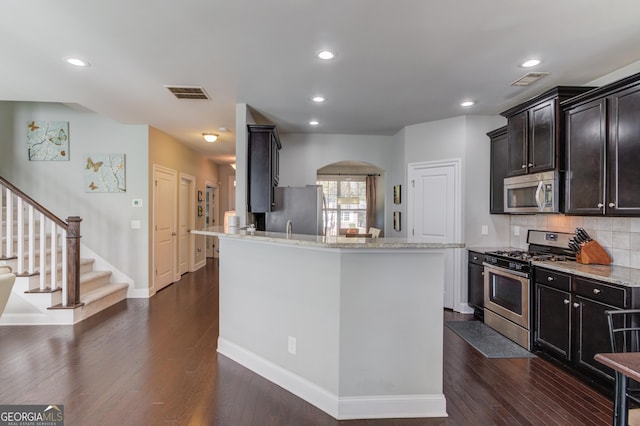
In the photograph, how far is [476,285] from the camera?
427cm

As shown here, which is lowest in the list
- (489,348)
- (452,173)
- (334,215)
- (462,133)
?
(489,348)

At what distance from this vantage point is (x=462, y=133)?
15.0 ft

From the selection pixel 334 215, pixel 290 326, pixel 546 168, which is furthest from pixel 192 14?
pixel 334 215

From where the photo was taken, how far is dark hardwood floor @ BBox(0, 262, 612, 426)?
2.21m

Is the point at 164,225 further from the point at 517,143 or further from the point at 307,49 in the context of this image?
the point at 517,143

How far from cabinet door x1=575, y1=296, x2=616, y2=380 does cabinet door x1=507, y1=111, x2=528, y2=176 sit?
1.58 m

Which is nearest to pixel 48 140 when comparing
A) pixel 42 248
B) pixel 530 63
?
pixel 42 248

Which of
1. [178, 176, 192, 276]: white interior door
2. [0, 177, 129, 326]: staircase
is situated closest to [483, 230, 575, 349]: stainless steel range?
[0, 177, 129, 326]: staircase

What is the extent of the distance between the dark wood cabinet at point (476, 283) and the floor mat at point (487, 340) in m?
0.21

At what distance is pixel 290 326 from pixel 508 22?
104 inches

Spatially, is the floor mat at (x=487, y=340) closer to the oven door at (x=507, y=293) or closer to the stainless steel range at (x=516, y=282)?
the stainless steel range at (x=516, y=282)

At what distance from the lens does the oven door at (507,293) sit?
3328mm

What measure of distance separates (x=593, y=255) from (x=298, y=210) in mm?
3217

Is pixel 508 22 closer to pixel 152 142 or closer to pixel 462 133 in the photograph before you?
pixel 462 133
